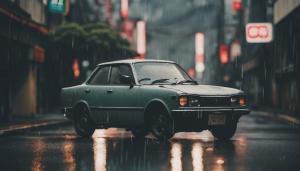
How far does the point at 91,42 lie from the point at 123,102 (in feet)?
84.3

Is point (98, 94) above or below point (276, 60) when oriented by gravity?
below

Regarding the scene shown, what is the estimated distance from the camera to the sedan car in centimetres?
1273

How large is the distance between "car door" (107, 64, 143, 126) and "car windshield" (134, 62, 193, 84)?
0.77 feet

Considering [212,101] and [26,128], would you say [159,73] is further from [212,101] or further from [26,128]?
[26,128]

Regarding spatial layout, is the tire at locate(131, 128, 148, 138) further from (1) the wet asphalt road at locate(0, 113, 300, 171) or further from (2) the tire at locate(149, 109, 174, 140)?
(2) the tire at locate(149, 109, 174, 140)

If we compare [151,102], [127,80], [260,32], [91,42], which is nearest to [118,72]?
[127,80]

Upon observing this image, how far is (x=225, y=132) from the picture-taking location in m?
13.8

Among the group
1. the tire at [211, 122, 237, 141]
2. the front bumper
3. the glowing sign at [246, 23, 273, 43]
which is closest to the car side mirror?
the front bumper

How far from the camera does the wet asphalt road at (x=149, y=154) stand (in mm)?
9148

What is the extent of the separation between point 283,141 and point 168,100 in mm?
2430

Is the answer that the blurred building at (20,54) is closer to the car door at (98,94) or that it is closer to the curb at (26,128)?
the curb at (26,128)

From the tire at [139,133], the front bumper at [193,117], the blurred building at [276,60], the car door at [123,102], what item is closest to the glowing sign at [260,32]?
the blurred building at [276,60]

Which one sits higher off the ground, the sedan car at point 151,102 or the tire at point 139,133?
the sedan car at point 151,102

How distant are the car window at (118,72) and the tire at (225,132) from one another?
84.0 inches
